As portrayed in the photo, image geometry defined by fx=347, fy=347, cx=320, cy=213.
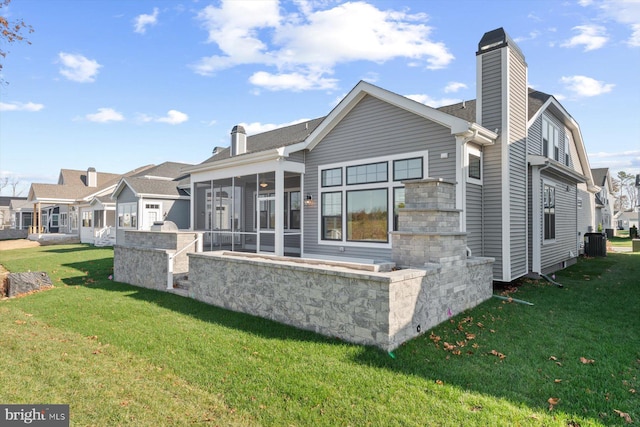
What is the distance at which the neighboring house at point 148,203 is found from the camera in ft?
61.9

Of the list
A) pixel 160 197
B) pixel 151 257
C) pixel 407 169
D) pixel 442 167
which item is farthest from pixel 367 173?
pixel 160 197

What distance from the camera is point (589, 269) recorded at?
11992 millimetres

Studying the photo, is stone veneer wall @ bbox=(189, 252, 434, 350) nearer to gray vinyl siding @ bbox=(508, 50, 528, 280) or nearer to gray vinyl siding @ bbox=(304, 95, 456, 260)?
gray vinyl siding @ bbox=(304, 95, 456, 260)

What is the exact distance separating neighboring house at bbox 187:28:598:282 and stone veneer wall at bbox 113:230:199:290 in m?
2.60

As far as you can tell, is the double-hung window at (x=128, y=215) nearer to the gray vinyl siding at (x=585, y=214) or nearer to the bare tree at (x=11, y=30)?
the bare tree at (x=11, y=30)

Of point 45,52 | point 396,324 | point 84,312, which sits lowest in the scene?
point 84,312

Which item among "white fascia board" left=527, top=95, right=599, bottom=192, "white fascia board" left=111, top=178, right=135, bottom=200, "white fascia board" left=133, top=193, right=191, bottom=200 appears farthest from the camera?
"white fascia board" left=111, top=178, right=135, bottom=200

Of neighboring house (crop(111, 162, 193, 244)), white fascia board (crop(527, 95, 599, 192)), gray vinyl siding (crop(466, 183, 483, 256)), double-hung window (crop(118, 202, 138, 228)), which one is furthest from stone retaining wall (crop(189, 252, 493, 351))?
double-hung window (crop(118, 202, 138, 228))

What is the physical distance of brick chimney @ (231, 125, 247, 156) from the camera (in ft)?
54.4

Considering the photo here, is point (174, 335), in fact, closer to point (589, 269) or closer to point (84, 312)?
point (84, 312)

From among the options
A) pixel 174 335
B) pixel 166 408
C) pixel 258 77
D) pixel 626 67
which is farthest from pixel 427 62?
pixel 166 408

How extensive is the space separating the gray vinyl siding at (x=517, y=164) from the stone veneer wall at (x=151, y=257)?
27.9 ft

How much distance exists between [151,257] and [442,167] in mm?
8116

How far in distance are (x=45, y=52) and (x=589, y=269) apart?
65.2 ft
